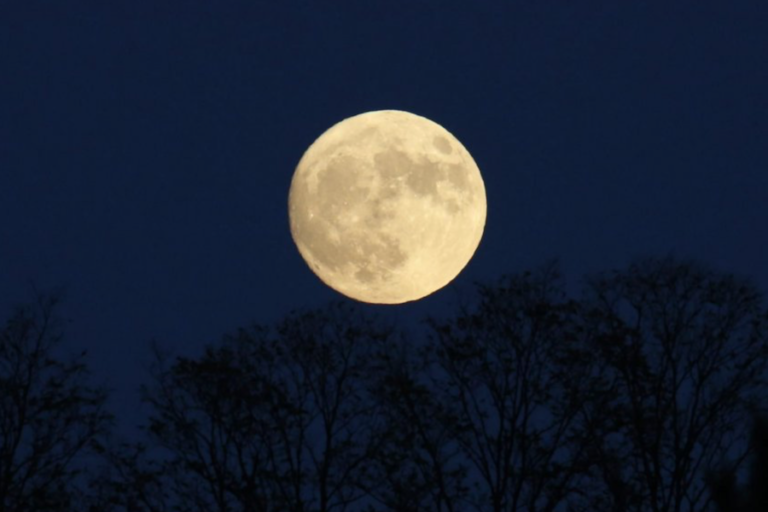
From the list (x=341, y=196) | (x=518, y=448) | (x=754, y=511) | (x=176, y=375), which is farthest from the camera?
(x=176, y=375)

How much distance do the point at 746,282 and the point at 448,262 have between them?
373 inches

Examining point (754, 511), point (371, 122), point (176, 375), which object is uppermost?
point (176, 375)

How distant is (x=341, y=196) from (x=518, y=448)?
8.69 m

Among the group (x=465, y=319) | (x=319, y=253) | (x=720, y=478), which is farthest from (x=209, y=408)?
(x=720, y=478)

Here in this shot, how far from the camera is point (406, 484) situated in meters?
23.4

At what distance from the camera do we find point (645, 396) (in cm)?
2295

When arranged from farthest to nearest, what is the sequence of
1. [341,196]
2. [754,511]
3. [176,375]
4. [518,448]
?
[176,375] → [518,448] → [341,196] → [754,511]

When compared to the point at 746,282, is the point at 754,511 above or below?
below

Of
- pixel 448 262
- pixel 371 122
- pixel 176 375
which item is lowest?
pixel 448 262

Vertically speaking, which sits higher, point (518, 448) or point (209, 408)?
point (209, 408)

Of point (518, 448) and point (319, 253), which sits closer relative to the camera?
point (319, 253)

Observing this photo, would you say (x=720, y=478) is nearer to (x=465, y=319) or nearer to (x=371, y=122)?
(x=371, y=122)

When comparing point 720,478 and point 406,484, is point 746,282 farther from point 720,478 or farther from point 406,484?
point 720,478

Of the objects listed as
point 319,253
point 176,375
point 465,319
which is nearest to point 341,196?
point 319,253
